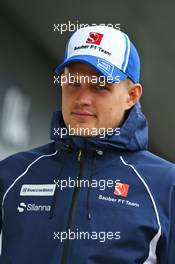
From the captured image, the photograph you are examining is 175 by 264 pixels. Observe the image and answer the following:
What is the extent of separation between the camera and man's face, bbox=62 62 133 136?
1.52 meters

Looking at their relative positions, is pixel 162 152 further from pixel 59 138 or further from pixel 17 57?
pixel 59 138

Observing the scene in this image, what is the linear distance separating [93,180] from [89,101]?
0.17 metres

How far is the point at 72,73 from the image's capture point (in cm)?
157

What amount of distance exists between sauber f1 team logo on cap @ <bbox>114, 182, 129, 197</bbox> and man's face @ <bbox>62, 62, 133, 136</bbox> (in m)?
0.13

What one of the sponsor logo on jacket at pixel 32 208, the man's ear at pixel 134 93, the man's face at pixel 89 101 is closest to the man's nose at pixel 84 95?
the man's face at pixel 89 101

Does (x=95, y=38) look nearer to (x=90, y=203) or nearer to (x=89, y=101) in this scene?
(x=89, y=101)

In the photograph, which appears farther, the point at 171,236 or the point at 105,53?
the point at 105,53

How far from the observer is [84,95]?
1.53m

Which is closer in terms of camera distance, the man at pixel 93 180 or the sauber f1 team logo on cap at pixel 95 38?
the man at pixel 93 180

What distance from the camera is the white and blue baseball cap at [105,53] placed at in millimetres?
1549

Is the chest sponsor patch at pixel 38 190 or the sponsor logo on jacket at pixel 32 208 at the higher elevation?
the chest sponsor patch at pixel 38 190

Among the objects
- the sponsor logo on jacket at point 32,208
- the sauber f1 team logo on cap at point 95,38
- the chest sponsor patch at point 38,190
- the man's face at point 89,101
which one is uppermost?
the sauber f1 team logo on cap at point 95,38

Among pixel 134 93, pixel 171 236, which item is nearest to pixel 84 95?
pixel 134 93

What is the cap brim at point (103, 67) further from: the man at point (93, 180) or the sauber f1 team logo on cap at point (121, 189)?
the sauber f1 team logo on cap at point (121, 189)
